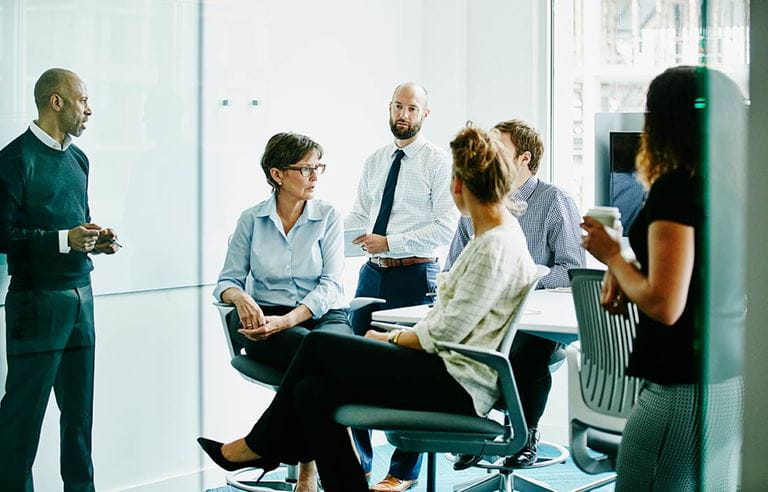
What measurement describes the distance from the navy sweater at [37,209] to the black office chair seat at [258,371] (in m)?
0.59

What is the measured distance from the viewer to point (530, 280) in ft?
→ 8.37

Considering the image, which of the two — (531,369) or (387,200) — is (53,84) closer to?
(387,200)

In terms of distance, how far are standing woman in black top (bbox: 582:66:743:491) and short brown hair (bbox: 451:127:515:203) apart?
71 centimetres

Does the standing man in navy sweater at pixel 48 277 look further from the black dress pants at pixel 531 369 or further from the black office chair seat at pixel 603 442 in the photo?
the black office chair seat at pixel 603 442

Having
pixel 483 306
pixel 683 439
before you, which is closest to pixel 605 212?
pixel 683 439

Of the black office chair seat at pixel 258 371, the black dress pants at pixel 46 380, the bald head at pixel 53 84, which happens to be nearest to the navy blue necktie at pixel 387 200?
the black office chair seat at pixel 258 371

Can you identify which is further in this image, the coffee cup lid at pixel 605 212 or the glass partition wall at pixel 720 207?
the coffee cup lid at pixel 605 212

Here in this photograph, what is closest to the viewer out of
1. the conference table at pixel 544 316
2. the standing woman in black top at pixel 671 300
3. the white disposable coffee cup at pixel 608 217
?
the standing woman in black top at pixel 671 300

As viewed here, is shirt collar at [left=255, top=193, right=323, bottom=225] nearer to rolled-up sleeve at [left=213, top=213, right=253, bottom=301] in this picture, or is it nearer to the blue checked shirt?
rolled-up sleeve at [left=213, top=213, right=253, bottom=301]

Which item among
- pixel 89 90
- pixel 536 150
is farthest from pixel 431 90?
pixel 89 90

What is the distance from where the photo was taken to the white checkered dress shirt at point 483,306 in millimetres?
2529

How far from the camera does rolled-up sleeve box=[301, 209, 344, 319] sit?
3326 millimetres

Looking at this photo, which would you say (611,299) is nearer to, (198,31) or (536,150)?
(536,150)

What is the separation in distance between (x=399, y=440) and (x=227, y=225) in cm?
142
